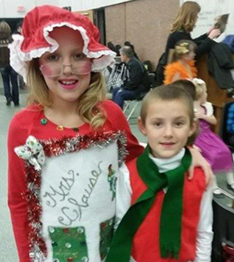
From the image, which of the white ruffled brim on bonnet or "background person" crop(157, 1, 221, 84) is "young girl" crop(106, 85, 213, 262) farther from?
"background person" crop(157, 1, 221, 84)

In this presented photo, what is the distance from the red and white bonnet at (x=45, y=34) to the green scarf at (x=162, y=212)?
37 cm

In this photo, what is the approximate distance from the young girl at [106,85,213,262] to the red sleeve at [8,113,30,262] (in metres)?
0.29

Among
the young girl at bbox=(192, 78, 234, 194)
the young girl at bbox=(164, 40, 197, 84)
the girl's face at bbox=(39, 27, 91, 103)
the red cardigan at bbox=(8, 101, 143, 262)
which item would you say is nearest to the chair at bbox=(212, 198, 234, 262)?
the red cardigan at bbox=(8, 101, 143, 262)

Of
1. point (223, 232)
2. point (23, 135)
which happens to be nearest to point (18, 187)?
point (23, 135)

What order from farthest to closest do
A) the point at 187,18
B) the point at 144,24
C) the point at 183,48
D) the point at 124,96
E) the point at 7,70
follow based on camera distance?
the point at 144,24, the point at 7,70, the point at 124,96, the point at 187,18, the point at 183,48

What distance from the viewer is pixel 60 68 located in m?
1.00

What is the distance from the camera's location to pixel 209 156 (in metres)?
2.44

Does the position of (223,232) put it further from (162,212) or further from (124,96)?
(124,96)

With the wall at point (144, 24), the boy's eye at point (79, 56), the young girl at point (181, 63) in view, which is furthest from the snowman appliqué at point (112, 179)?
the wall at point (144, 24)

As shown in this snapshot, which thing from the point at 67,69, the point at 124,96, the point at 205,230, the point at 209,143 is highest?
the point at 67,69

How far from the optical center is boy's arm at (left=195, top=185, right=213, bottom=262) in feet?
3.46

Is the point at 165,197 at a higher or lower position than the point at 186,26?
lower

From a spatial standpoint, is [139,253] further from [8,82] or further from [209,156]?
[8,82]

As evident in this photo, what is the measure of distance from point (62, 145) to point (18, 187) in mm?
216
